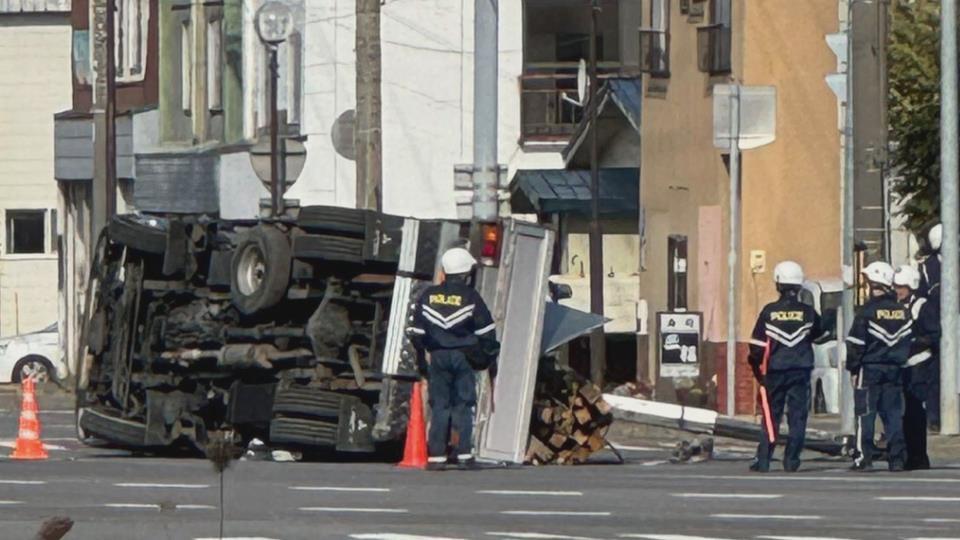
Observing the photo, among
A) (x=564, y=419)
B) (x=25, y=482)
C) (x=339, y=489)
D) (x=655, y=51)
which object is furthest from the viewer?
(x=655, y=51)

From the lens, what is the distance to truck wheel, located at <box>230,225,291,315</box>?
24203 millimetres

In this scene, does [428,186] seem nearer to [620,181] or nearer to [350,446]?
[620,181]

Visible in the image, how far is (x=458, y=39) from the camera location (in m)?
45.2

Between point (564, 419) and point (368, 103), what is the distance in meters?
9.99

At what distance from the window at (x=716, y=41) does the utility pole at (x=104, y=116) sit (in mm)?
10701

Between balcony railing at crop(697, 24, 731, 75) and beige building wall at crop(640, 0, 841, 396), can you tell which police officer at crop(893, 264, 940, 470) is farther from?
balcony railing at crop(697, 24, 731, 75)

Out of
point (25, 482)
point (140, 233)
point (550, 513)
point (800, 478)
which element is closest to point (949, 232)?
point (800, 478)

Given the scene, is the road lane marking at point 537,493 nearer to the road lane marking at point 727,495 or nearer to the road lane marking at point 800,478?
the road lane marking at point 727,495

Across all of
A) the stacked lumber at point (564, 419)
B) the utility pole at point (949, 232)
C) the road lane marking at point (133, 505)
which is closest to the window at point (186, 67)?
the utility pole at point (949, 232)

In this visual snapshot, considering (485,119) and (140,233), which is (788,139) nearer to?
(485,119)

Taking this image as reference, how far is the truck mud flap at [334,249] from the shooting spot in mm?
24031

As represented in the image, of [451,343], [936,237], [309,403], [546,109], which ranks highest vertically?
[546,109]

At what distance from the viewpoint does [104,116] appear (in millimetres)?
46375

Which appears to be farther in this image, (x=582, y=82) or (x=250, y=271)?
(x=582, y=82)
